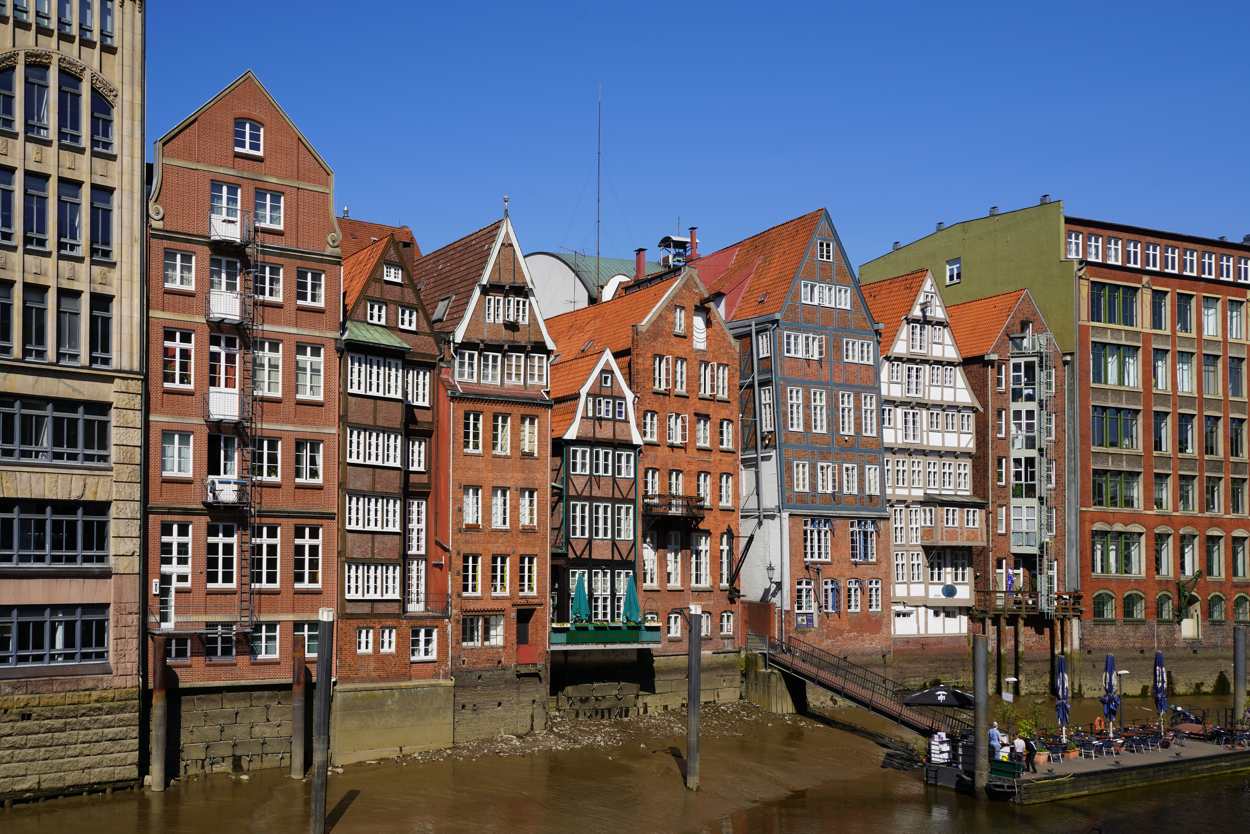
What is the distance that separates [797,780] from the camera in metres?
58.5

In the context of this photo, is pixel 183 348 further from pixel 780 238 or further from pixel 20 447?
pixel 780 238

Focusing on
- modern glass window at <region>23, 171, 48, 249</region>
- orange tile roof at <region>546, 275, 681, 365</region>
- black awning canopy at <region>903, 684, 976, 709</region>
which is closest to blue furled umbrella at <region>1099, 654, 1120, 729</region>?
black awning canopy at <region>903, 684, 976, 709</region>

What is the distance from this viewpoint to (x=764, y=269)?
77.2m

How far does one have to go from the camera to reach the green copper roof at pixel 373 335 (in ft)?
185

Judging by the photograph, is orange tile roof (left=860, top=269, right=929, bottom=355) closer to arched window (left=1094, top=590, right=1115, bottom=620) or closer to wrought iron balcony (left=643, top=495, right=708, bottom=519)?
wrought iron balcony (left=643, top=495, right=708, bottom=519)

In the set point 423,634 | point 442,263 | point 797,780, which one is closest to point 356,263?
point 442,263

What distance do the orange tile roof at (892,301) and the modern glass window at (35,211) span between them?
45280 mm

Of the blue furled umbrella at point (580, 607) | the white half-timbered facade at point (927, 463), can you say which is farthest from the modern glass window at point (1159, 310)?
the blue furled umbrella at point (580, 607)

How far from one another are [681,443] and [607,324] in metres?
7.62

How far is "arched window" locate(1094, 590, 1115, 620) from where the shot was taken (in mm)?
86812

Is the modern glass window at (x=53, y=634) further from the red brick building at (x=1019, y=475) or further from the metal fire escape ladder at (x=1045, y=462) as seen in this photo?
the metal fire escape ladder at (x=1045, y=462)

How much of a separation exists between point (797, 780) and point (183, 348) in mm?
29863

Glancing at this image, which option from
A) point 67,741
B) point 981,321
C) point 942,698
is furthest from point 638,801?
point 981,321

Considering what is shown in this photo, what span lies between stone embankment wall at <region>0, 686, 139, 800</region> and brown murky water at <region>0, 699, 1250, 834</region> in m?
Result: 0.87
